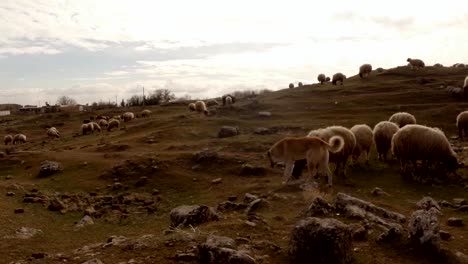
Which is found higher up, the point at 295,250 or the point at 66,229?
the point at 295,250

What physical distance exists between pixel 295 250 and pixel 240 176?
12.0 metres

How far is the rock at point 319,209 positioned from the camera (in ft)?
39.5

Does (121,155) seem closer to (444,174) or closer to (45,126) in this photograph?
(444,174)

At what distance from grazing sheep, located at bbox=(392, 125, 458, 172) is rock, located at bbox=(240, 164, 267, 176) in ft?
18.4

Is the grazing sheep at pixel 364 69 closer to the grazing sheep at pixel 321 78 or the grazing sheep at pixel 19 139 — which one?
the grazing sheep at pixel 321 78

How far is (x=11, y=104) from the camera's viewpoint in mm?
187625

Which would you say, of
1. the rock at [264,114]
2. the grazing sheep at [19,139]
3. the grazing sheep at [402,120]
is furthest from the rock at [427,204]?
the grazing sheep at [19,139]

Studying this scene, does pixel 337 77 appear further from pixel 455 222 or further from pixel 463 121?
pixel 455 222

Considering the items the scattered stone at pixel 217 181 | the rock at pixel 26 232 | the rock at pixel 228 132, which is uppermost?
the rock at pixel 228 132

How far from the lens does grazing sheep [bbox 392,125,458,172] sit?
18.3 m

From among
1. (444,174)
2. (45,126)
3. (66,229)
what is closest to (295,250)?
(66,229)

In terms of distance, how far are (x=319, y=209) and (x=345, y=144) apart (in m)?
7.87

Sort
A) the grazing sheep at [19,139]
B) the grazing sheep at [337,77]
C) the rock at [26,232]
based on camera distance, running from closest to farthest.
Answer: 1. the rock at [26,232]
2. the grazing sheep at [19,139]
3. the grazing sheep at [337,77]

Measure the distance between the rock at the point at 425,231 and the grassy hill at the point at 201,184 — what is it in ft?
1.09
